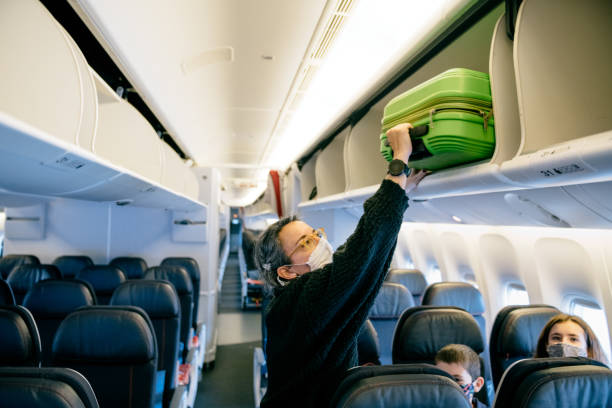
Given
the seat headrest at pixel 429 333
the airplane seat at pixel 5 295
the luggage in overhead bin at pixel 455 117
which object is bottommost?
the seat headrest at pixel 429 333

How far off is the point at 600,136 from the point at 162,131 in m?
5.75

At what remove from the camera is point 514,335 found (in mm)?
2723

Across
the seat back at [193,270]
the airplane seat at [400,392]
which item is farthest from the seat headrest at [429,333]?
the seat back at [193,270]

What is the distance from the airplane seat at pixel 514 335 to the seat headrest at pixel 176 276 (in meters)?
3.61

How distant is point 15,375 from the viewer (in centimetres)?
126

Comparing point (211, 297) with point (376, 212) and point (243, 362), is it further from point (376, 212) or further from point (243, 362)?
point (376, 212)

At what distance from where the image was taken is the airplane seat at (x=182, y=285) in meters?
5.01

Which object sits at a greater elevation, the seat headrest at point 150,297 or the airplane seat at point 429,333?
the seat headrest at point 150,297

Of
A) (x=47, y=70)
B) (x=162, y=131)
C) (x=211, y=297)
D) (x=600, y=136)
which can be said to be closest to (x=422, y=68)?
(x=600, y=136)

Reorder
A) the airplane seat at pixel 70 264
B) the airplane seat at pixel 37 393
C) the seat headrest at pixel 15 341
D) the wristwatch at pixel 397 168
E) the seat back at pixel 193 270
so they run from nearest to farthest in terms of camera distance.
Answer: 1. the airplane seat at pixel 37 393
2. the wristwatch at pixel 397 168
3. the seat headrest at pixel 15 341
4. the airplane seat at pixel 70 264
5. the seat back at pixel 193 270

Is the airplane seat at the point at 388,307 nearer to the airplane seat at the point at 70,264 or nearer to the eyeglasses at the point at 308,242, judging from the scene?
the eyeglasses at the point at 308,242

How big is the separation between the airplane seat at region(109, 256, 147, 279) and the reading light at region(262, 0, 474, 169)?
3350 millimetres

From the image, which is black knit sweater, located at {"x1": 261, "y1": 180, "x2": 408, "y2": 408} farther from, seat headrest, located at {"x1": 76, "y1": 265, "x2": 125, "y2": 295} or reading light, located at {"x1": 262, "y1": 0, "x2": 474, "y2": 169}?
seat headrest, located at {"x1": 76, "y1": 265, "x2": 125, "y2": 295}

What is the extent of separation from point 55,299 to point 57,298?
0.02 m
